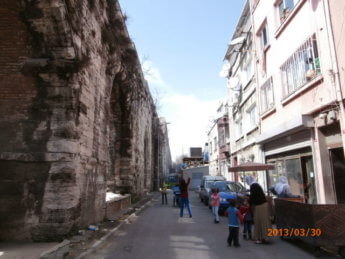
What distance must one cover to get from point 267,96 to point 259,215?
8675 millimetres

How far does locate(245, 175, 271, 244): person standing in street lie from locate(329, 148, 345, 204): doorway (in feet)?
10.4

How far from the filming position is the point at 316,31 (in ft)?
28.8

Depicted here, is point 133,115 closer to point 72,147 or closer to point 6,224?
point 72,147

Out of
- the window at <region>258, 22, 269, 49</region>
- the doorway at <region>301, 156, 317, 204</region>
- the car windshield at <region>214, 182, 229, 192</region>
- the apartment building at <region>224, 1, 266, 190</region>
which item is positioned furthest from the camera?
the apartment building at <region>224, 1, 266, 190</region>

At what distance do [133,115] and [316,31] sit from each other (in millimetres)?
10052

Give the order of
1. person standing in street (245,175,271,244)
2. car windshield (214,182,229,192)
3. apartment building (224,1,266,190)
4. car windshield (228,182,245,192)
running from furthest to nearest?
1. apartment building (224,1,266,190)
2. car windshield (228,182,245,192)
3. car windshield (214,182,229,192)
4. person standing in street (245,175,271,244)

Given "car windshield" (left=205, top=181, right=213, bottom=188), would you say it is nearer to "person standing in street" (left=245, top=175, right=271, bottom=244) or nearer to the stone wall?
"person standing in street" (left=245, top=175, right=271, bottom=244)

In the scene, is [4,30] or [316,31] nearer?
[4,30]

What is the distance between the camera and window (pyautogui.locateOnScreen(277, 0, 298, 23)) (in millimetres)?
11050

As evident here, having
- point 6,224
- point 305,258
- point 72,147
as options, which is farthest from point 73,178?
point 305,258

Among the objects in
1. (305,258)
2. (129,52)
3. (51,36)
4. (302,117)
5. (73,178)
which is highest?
(129,52)

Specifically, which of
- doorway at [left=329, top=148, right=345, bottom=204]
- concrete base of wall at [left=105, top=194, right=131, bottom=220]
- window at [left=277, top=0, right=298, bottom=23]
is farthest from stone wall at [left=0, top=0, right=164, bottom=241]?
window at [left=277, top=0, right=298, bottom=23]

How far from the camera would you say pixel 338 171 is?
8.34 metres

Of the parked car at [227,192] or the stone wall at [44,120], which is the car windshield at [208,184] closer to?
the parked car at [227,192]
